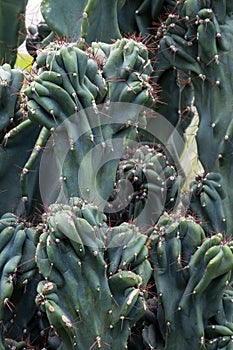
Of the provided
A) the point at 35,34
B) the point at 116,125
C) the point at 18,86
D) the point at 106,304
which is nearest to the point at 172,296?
the point at 106,304

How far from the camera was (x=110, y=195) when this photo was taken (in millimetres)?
4070

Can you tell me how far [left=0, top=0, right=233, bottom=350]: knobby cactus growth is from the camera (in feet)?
11.3

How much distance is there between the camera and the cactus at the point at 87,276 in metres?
3.37

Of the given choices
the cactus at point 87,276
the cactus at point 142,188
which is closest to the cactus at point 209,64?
the cactus at point 142,188

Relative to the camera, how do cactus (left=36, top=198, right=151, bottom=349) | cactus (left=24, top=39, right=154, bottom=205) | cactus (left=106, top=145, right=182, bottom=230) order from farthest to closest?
cactus (left=106, top=145, right=182, bottom=230) → cactus (left=24, top=39, right=154, bottom=205) → cactus (left=36, top=198, right=151, bottom=349)

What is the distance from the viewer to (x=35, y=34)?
518cm

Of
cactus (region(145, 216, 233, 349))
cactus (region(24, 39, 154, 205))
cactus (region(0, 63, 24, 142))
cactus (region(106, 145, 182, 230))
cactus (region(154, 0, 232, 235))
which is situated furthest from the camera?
cactus (region(154, 0, 232, 235))

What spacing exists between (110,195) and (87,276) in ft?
2.36

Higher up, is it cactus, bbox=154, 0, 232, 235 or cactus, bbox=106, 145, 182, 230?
cactus, bbox=154, 0, 232, 235

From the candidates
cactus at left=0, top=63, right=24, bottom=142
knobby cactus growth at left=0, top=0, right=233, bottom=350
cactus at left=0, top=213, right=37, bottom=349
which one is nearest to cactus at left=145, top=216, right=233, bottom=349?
knobby cactus growth at left=0, top=0, right=233, bottom=350

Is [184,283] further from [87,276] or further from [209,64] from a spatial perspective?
[209,64]

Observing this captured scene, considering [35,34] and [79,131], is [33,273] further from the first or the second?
[35,34]

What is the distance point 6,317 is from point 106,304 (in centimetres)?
53

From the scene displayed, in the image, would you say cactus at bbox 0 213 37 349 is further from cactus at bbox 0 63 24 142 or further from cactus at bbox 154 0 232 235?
cactus at bbox 154 0 232 235
